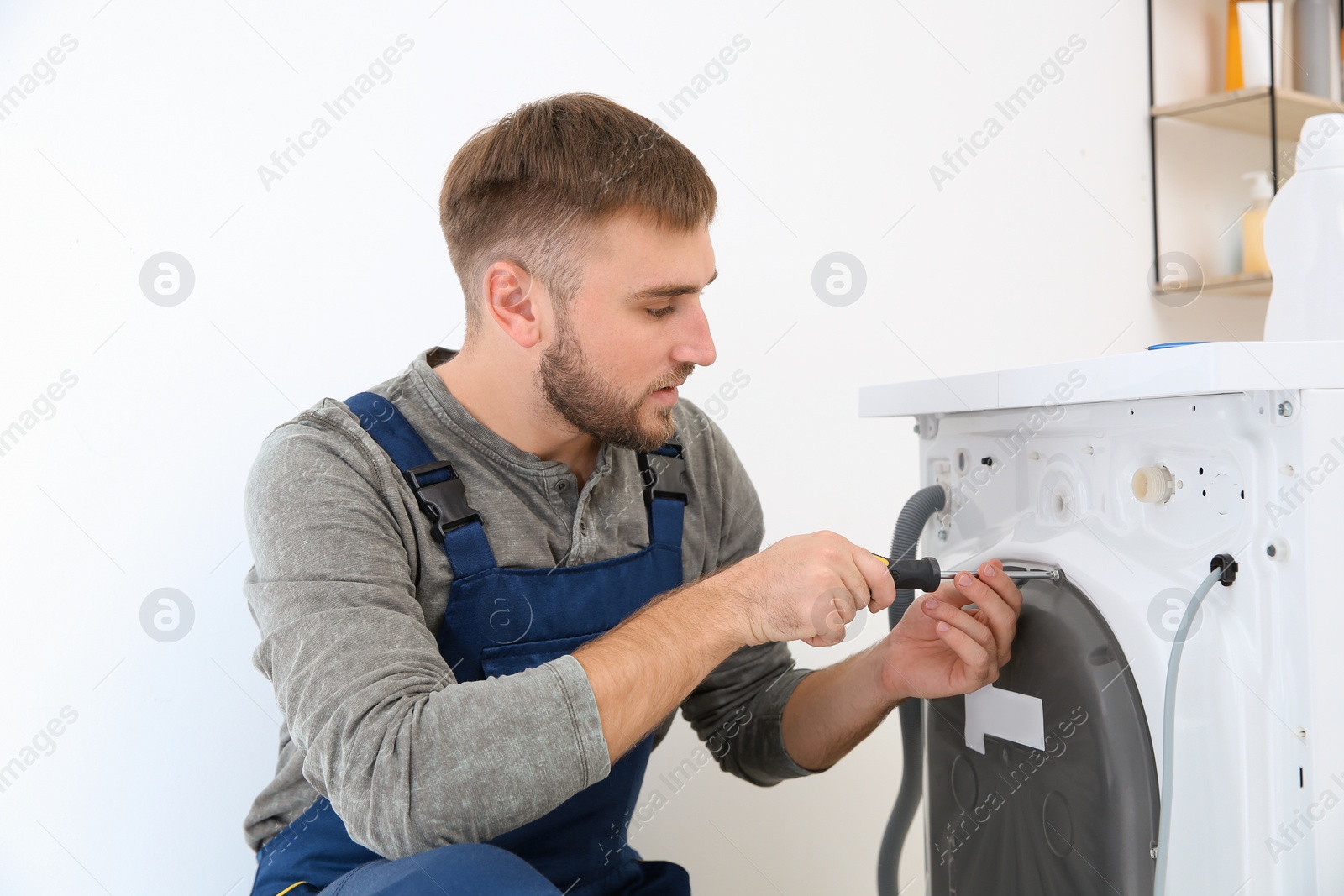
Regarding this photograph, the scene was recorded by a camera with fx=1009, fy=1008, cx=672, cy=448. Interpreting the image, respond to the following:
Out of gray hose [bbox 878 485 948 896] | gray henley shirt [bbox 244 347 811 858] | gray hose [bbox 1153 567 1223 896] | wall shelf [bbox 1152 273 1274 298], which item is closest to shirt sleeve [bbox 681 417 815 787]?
gray henley shirt [bbox 244 347 811 858]

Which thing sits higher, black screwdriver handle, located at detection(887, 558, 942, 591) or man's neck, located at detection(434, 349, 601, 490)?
man's neck, located at detection(434, 349, 601, 490)

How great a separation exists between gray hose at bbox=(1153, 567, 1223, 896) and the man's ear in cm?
65

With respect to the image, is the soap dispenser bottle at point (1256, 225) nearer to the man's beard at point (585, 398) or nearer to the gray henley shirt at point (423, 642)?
the gray henley shirt at point (423, 642)

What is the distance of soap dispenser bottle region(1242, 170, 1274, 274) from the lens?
1998 millimetres

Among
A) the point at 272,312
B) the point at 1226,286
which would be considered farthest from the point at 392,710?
the point at 1226,286

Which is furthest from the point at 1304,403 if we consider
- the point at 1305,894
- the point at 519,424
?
the point at 519,424

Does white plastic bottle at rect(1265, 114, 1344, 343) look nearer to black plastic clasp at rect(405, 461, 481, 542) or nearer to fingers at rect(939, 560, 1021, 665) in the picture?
fingers at rect(939, 560, 1021, 665)

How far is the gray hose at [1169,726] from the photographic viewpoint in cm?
72

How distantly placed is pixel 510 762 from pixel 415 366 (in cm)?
48

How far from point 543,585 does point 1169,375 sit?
0.59m

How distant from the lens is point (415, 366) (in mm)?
1086

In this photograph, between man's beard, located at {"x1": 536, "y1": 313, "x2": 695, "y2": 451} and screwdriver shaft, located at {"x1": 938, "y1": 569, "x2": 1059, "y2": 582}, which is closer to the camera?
screwdriver shaft, located at {"x1": 938, "y1": 569, "x2": 1059, "y2": 582}

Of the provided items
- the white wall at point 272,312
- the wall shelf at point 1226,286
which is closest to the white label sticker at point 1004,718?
the white wall at point 272,312

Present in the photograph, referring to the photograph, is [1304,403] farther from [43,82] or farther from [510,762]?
[43,82]
